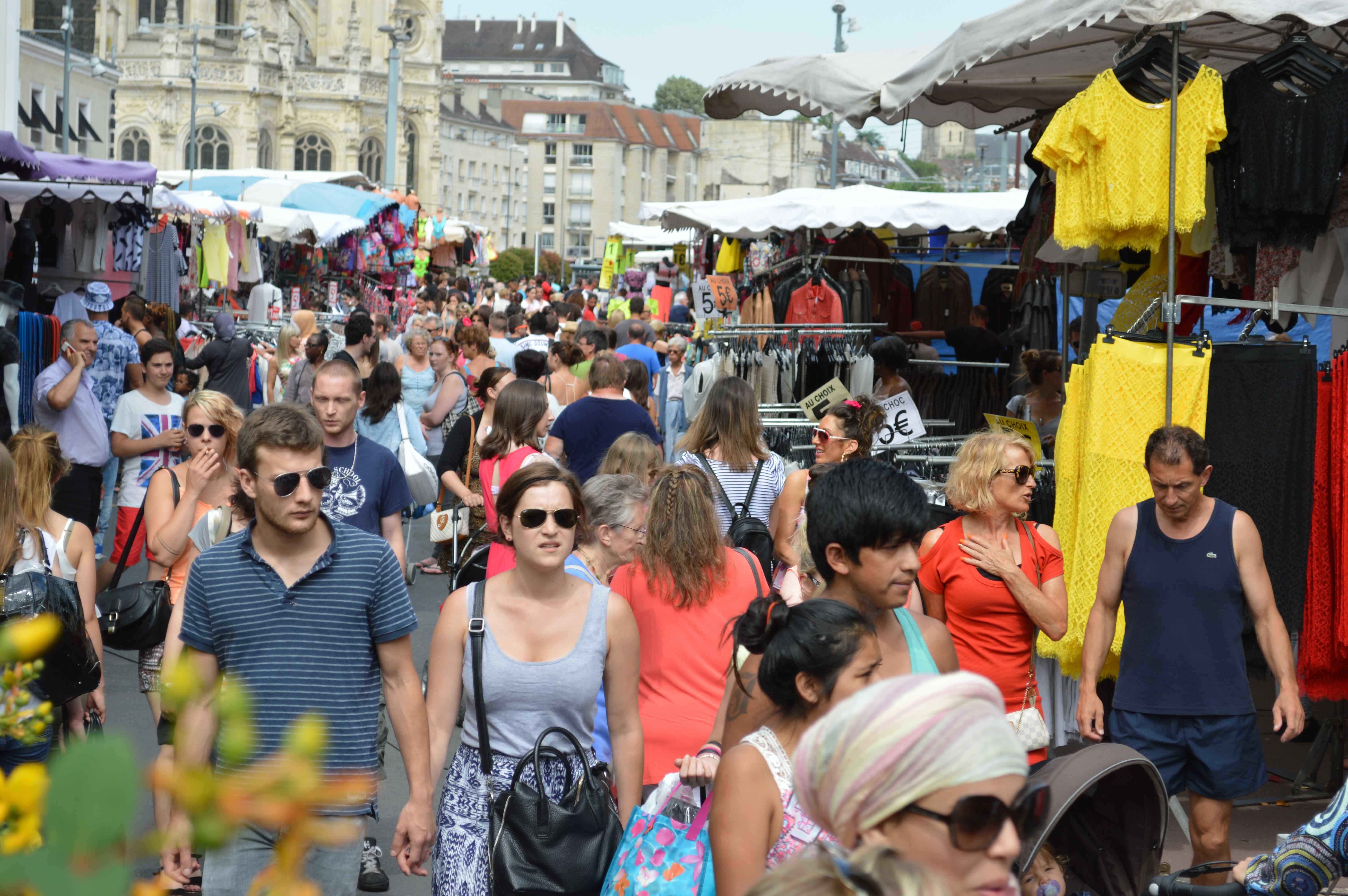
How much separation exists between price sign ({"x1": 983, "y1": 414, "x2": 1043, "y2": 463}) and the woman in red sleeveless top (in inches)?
82.0

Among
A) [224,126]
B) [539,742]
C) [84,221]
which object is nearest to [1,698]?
[539,742]

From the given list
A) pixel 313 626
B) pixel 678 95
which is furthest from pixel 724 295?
pixel 678 95

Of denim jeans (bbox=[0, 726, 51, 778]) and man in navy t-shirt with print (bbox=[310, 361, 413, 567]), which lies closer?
denim jeans (bbox=[0, 726, 51, 778])

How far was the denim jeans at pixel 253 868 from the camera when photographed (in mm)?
3189

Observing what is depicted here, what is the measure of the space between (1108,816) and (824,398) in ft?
16.8

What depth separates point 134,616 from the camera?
15.7ft

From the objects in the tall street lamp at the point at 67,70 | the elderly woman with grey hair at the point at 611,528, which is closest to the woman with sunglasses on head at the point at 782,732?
the elderly woman with grey hair at the point at 611,528

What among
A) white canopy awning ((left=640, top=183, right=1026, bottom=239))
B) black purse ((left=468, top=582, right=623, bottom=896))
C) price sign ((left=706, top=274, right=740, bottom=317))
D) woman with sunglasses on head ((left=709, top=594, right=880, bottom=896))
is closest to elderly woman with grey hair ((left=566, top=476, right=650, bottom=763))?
black purse ((left=468, top=582, right=623, bottom=896))

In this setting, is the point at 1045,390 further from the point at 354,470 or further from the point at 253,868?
the point at 253,868

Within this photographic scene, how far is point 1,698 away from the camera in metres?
1.19

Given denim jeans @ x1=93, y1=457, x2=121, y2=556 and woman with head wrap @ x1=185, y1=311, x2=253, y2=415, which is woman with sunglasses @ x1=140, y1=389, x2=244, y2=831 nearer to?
denim jeans @ x1=93, y1=457, x2=121, y2=556

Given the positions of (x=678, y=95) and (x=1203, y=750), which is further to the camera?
(x=678, y=95)

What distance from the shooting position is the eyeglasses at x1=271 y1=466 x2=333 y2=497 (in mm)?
3598

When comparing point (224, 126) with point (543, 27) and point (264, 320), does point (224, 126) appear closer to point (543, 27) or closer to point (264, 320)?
point (543, 27)
